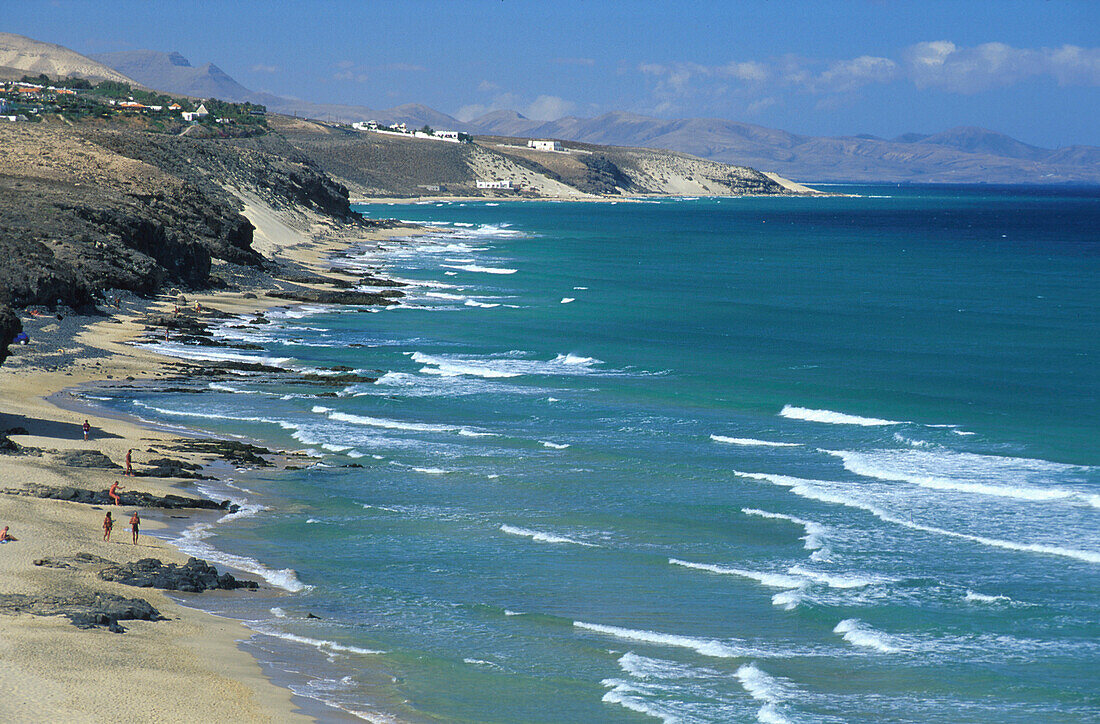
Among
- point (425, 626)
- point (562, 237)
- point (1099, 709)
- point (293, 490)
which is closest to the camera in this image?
point (1099, 709)

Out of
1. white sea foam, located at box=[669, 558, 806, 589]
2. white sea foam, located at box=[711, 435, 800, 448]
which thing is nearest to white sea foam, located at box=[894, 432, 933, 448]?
white sea foam, located at box=[711, 435, 800, 448]

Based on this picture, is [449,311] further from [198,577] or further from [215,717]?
[215,717]

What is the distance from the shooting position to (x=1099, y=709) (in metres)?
17.5

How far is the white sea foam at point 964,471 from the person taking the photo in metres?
28.7

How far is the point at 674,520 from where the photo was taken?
26.5 m

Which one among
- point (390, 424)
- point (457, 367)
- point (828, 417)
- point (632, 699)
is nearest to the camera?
point (632, 699)

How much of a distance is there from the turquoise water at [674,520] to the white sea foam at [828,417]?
0.28m

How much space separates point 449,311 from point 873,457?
1392 inches

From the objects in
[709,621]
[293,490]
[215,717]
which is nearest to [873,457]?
[709,621]

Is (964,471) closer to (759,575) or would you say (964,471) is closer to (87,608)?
(759,575)

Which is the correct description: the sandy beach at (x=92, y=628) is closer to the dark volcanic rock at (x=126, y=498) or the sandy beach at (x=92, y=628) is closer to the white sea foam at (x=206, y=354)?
the dark volcanic rock at (x=126, y=498)

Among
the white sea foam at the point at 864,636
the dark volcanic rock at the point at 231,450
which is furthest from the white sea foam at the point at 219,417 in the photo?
the white sea foam at the point at 864,636

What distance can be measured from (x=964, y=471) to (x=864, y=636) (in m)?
12.2


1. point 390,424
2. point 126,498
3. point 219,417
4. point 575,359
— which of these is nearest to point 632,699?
point 126,498
